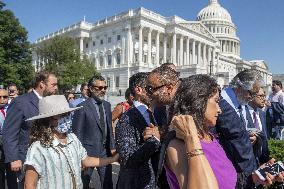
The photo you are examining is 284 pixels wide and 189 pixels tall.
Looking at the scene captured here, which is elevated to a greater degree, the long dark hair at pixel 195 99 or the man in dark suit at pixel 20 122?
the long dark hair at pixel 195 99

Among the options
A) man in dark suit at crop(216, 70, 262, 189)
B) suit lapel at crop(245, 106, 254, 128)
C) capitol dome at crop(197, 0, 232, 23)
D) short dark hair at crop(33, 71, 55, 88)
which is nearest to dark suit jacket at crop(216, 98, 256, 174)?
man in dark suit at crop(216, 70, 262, 189)

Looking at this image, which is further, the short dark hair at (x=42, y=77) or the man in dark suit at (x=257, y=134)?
the short dark hair at (x=42, y=77)

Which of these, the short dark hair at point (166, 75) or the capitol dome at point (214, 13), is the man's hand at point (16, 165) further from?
the capitol dome at point (214, 13)

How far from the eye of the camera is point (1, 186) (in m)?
6.71

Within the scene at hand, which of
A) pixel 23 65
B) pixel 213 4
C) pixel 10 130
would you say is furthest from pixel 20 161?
pixel 213 4

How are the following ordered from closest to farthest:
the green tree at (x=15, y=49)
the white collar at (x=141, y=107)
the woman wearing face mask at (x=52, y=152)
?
the woman wearing face mask at (x=52, y=152) → the white collar at (x=141, y=107) → the green tree at (x=15, y=49)

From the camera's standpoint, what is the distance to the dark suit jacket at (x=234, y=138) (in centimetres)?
352

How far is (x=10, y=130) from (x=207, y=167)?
4123mm

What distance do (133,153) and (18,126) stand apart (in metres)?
2.80

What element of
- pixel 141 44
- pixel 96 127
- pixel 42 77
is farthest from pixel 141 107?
pixel 141 44

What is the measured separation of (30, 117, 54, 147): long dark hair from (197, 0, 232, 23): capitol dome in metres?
125

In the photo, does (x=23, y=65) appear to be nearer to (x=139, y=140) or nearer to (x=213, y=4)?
(x=139, y=140)

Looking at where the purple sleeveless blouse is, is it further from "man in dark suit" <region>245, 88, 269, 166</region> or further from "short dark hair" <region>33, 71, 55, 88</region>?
"short dark hair" <region>33, 71, 55, 88</region>

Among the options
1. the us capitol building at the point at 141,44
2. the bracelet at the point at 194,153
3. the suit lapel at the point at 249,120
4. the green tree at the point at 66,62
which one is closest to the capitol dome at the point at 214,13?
the us capitol building at the point at 141,44
